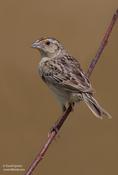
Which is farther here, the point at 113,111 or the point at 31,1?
the point at 31,1

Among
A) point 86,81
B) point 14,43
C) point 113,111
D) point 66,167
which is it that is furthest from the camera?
point 14,43

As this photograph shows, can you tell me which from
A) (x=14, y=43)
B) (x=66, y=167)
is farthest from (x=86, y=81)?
(x=14, y=43)

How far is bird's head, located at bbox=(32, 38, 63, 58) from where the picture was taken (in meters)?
4.59

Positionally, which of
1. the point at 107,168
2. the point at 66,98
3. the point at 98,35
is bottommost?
the point at 107,168

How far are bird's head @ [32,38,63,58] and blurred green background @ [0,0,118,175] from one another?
1304 millimetres

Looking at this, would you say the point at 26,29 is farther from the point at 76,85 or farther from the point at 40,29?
the point at 76,85

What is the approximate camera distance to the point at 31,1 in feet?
24.7

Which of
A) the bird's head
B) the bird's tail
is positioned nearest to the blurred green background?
the bird's head

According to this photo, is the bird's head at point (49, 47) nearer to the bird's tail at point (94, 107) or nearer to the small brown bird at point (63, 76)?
the small brown bird at point (63, 76)

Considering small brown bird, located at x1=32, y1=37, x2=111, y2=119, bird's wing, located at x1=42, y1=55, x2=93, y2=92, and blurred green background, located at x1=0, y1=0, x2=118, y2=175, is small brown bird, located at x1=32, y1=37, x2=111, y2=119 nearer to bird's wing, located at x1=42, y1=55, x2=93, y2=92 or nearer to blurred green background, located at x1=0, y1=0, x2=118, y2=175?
bird's wing, located at x1=42, y1=55, x2=93, y2=92

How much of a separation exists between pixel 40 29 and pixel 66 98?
318 centimetres

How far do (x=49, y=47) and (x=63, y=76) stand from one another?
31cm

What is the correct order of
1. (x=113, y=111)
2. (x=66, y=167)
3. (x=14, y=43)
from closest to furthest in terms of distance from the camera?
(x=66, y=167), (x=113, y=111), (x=14, y=43)

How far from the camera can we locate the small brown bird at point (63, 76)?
4285 mm
